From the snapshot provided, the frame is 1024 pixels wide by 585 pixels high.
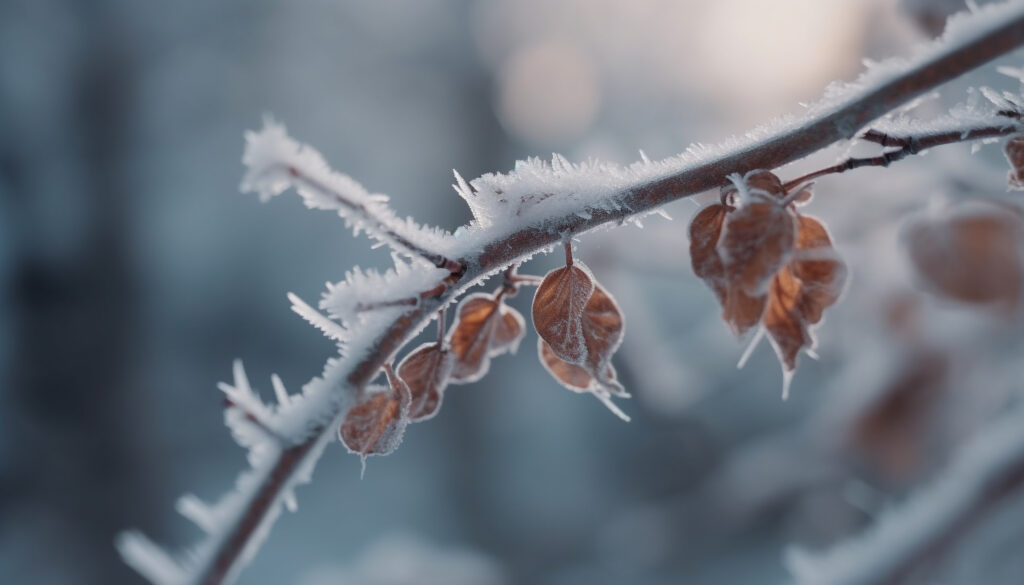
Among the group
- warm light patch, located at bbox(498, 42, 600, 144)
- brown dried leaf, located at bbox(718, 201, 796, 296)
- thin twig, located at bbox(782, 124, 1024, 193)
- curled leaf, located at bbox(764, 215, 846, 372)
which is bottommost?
brown dried leaf, located at bbox(718, 201, 796, 296)

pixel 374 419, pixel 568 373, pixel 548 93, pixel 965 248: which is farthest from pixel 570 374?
pixel 548 93

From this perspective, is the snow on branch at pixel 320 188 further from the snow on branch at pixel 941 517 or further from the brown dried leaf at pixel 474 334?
the snow on branch at pixel 941 517

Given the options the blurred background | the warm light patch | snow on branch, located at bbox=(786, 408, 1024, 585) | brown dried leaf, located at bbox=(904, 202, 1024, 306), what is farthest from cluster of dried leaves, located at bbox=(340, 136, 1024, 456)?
the warm light patch

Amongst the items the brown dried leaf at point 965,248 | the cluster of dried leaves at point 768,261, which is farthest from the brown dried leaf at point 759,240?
the brown dried leaf at point 965,248

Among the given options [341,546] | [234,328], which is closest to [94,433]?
[234,328]

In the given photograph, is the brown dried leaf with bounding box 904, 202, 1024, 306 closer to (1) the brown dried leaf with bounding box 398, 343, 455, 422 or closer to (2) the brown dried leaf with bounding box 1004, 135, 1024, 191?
(2) the brown dried leaf with bounding box 1004, 135, 1024, 191

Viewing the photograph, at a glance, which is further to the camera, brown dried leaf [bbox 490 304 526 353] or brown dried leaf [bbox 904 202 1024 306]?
brown dried leaf [bbox 904 202 1024 306]

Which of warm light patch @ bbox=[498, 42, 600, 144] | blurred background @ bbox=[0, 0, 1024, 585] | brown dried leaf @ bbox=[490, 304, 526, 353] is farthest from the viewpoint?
warm light patch @ bbox=[498, 42, 600, 144]

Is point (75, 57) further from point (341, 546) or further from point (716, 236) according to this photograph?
point (716, 236)
